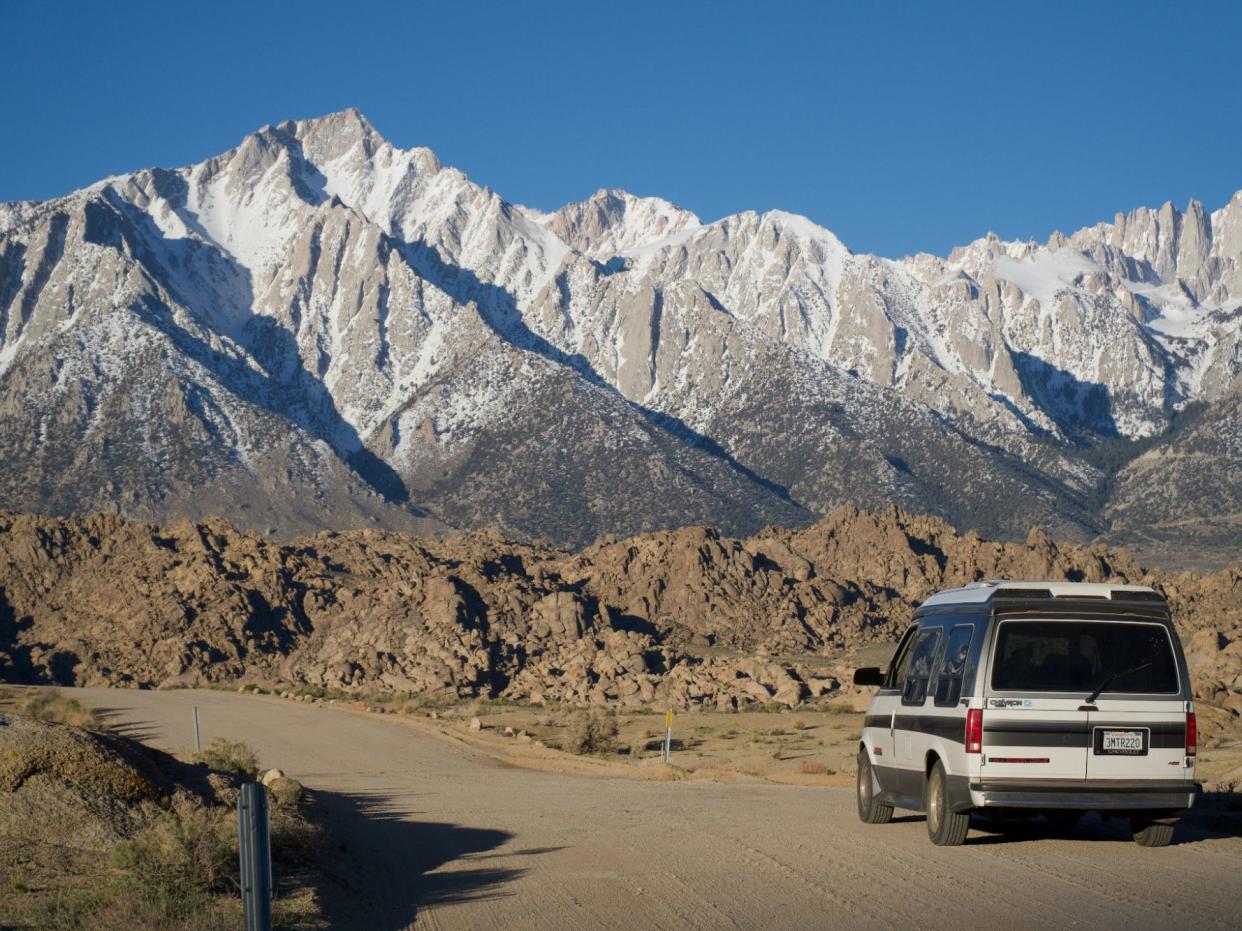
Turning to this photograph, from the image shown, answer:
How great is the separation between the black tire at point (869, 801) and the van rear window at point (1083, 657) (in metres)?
3.45

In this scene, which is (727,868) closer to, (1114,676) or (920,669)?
(920,669)

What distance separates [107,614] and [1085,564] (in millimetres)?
53007

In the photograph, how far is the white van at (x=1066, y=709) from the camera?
13.4 metres

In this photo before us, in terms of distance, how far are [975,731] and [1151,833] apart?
247 cm

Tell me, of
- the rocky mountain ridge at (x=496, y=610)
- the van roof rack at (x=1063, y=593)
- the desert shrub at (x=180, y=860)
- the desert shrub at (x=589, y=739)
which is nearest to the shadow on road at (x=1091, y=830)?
the van roof rack at (x=1063, y=593)

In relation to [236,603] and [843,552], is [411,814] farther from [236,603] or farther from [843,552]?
[843,552]

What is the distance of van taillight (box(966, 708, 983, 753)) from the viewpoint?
1344 centimetres

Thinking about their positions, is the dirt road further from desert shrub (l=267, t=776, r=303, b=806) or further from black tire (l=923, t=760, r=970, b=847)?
desert shrub (l=267, t=776, r=303, b=806)

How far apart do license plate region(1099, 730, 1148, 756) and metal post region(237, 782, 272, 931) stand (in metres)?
7.58

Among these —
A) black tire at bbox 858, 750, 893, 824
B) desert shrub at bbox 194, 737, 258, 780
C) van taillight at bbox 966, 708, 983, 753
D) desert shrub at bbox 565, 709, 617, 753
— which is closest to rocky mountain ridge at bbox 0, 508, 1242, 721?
desert shrub at bbox 565, 709, 617, 753

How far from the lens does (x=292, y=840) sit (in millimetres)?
14258

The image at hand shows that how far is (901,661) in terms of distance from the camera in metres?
16.4

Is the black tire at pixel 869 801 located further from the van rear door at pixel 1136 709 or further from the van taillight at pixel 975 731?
the van rear door at pixel 1136 709

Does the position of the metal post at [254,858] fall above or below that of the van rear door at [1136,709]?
below
